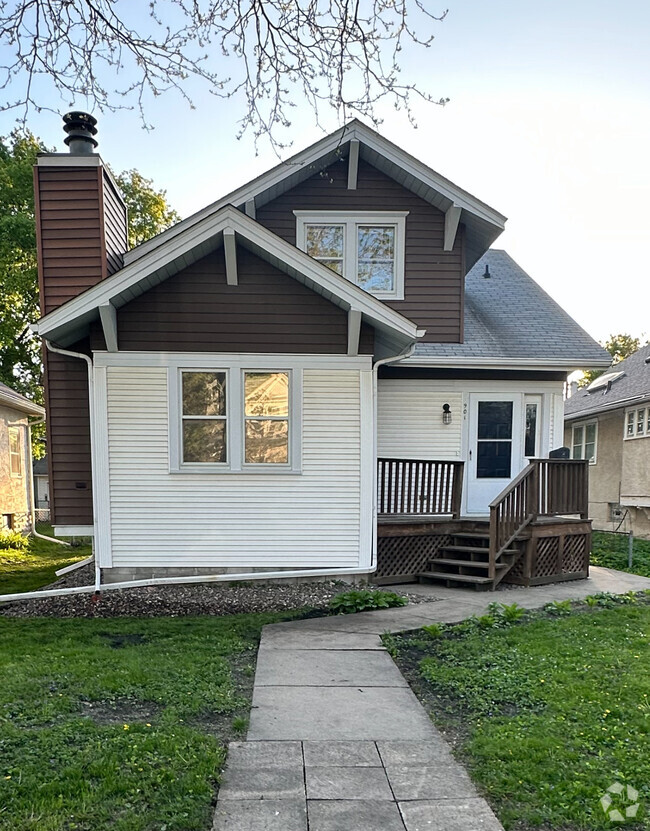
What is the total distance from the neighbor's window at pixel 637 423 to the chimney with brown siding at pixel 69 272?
13.4 metres

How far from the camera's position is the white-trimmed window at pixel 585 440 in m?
16.5

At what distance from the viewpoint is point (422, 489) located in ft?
24.5

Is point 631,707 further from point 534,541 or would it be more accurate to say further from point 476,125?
point 476,125

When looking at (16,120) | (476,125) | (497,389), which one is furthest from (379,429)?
(16,120)

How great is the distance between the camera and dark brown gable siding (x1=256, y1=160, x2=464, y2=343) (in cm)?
829

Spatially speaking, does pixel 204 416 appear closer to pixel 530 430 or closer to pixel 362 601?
pixel 362 601

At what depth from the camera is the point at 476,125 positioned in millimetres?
4488

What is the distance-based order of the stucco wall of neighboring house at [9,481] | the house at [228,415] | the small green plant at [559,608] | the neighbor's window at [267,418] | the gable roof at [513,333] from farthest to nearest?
the stucco wall of neighboring house at [9,481]
the gable roof at [513,333]
the neighbor's window at [267,418]
the house at [228,415]
the small green plant at [559,608]

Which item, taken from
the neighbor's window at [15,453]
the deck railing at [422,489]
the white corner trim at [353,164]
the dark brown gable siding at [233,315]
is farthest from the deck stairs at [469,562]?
the neighbor's window at [15,453]

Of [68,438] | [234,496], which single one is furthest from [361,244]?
[68,438]

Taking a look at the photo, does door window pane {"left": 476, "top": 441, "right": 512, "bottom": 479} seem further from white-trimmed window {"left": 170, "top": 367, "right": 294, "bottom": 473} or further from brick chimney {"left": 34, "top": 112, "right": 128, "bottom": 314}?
brick chimney {"left": 34, "top": 112, "right": 128, "bottom": 314}

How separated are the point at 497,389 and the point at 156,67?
6.87 metres

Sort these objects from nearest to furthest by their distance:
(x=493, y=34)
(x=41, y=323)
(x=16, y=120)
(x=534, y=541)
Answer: (x=16, y=120)
(x=493, y=34)
(x=41, y=323)
(x=534, y=541)

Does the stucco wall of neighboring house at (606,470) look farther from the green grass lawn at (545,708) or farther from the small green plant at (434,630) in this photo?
the small green plant at (434,630)
